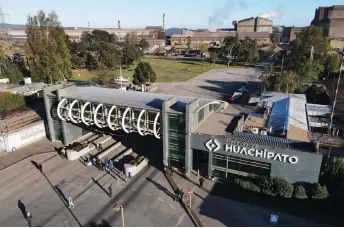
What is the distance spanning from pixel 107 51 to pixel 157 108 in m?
60.7

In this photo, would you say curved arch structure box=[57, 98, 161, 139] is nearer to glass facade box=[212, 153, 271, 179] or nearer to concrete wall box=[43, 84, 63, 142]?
concrete wall box=[43, 84, 63, 142]

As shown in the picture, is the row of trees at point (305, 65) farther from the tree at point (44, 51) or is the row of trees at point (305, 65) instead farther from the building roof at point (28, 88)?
the building roof at point (28, 88)

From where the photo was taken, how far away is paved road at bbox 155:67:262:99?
204ft

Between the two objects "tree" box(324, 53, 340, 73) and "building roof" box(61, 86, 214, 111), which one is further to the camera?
"tree" box(324, 53, 340, 73)

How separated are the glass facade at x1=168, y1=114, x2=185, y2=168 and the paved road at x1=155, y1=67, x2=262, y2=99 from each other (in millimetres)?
32648

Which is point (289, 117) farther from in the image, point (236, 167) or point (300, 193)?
point (300, 193)

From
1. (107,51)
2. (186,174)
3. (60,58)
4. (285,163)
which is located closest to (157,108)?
(186,174)

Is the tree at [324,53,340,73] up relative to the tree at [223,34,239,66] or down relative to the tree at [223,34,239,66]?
down

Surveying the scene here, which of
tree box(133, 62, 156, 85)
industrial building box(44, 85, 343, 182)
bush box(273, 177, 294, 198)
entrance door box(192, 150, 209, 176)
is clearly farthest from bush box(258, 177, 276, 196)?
tree box(133, 62, 156, 85)

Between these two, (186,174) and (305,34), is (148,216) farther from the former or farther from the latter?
(305,34)

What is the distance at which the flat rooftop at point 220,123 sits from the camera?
26688 mm

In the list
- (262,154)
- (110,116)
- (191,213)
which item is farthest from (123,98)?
(262,154)

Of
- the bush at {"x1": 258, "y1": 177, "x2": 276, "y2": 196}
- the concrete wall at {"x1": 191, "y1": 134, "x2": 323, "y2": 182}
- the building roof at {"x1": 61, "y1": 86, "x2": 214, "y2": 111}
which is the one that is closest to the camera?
the concrete wall at {"x1": 191, "y1": 134, "x2": 323, "y2": 182}

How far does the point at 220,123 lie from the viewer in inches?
1136
